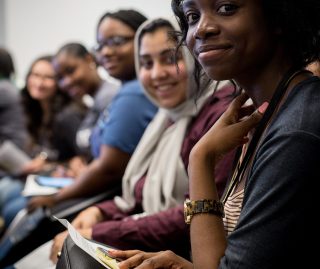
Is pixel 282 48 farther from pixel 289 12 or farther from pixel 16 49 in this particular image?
pixel 16 49

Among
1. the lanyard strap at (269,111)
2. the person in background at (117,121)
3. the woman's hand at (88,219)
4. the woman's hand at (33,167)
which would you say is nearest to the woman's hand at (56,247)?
the woman's hand at (88,219)

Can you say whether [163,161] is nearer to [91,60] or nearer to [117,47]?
[117,47]

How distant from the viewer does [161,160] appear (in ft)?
5.11

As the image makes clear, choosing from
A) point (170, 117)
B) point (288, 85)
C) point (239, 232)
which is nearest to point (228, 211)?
point (239, 232)

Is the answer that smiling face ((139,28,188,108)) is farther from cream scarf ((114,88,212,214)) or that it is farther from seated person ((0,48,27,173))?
seated person ((0,48,27,173))

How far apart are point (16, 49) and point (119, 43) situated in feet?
10.6

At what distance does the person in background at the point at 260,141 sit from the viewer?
0.73 m

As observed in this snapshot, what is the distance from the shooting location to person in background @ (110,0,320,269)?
2.39 ft

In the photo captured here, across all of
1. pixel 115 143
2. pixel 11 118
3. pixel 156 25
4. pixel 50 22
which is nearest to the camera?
pixel 156 25

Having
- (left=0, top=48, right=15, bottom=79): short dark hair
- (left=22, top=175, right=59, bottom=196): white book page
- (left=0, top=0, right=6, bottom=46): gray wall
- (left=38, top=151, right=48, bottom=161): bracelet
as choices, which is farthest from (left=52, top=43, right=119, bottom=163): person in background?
(left=0, top=0, right=6, bottom=46): gray wall

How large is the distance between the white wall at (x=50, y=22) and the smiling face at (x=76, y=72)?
1070mm

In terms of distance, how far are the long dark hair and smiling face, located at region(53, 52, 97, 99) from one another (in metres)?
0.38

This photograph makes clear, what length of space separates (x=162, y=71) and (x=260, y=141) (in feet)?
2.72

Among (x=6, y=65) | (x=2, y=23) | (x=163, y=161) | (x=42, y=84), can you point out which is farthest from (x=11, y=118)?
(x=2, y=23)
